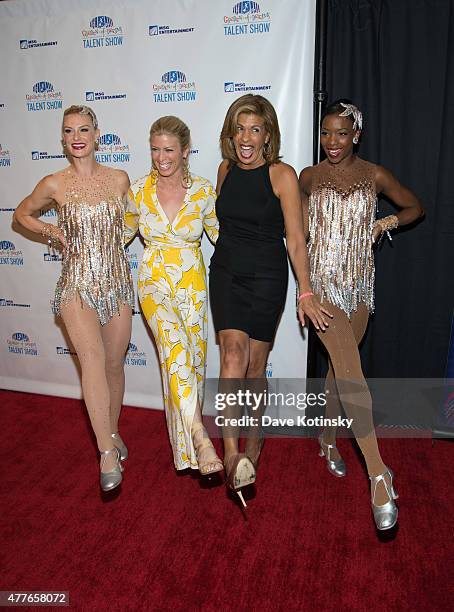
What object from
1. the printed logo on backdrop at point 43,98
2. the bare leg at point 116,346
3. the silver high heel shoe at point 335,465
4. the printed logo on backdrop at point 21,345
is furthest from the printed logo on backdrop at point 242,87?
the printed logo on backdrop at point 21,345

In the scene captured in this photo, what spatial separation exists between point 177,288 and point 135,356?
4.32ft

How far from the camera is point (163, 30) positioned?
3482 mm

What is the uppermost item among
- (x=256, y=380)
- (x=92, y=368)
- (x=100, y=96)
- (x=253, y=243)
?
(x=100, y=96)

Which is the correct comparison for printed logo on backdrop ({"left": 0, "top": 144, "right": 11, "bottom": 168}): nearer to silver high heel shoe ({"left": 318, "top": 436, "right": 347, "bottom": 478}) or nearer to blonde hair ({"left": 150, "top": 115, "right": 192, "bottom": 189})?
blonde hair ({"left": 150, "top": 115, "right": 192, "bottom": 189})

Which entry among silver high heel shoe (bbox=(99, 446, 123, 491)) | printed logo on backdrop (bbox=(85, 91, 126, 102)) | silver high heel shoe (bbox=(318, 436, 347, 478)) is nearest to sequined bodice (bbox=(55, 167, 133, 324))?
silver high heel shoe (bbox=(99, 446, 123, 491))

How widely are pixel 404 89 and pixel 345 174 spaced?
0.76 m

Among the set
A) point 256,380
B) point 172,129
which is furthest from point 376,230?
point 172,129

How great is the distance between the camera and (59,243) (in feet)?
10.0

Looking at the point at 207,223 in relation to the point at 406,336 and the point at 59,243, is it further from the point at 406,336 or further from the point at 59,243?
the point at 406,336

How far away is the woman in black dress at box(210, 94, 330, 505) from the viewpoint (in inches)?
106

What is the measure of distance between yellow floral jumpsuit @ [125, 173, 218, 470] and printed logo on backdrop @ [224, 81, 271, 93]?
0.76 meters

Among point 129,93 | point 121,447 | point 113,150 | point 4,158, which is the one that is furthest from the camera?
point 4,158

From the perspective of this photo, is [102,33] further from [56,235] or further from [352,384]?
[352,384]

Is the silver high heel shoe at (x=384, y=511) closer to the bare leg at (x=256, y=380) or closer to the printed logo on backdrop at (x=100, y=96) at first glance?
the bare leg at (x=256, y=380)
